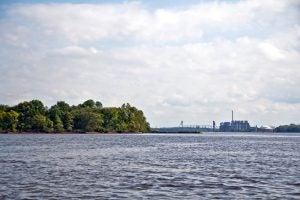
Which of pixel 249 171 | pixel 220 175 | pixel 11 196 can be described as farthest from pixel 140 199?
pixel 249 171

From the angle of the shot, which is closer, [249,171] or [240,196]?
[240,196]

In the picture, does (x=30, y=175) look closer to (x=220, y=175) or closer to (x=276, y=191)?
(x=220, y=175)

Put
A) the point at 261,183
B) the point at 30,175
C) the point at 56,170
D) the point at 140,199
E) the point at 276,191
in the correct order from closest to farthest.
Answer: the point at 140,199
the point at 276,191
the point at 261,183
the point at 30,175
the point at 56,170

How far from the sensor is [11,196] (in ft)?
103

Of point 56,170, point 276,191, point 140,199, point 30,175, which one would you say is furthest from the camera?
point 56,170

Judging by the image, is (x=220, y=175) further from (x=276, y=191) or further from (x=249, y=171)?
(x=276, y=191)

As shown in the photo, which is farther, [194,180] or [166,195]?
[194,180]

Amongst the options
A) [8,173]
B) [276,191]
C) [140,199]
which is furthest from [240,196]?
[8,173]

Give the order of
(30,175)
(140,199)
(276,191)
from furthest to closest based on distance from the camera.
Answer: (30,175), (276,191), (140,199)

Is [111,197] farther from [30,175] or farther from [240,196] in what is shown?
[30,175]

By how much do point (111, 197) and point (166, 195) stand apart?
4089 millimetres

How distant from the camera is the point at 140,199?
3105 cm

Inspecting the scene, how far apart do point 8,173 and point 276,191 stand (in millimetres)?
26157

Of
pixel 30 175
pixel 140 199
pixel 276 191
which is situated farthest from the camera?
pixel 30 175
